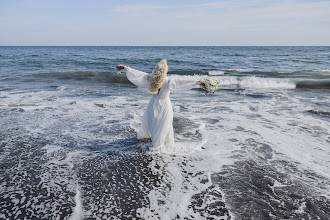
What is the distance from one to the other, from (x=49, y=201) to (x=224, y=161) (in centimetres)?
352

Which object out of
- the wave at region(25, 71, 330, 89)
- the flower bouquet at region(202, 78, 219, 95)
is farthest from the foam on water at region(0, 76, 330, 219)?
the wave at region(25, 71, 330, 89)

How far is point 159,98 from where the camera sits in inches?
217

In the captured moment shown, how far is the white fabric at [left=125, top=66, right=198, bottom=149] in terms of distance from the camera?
525 cm

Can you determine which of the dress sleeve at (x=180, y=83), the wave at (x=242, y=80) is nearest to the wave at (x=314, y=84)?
the wave at (x=242, y=80)

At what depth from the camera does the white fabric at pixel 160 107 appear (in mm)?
5254

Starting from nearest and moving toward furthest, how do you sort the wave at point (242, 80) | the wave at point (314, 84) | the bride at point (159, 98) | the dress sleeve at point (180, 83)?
the bride at point (159, 98), the dress sleeve at point (180, 83), the wave at point (314, 84), the wave at point (242, 80)

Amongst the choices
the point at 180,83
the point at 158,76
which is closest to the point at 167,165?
the point at 180,83

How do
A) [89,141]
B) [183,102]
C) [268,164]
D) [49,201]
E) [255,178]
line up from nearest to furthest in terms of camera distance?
[49,201] < [255,178] < [268,164] < [89,141] < [183,102]

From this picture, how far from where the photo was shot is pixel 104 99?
1187 cm

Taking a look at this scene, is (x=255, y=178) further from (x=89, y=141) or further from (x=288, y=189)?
(x=89, y=141)

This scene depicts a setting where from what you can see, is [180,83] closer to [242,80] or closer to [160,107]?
[160,107]

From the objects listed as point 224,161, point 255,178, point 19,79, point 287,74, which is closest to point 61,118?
point 224,161

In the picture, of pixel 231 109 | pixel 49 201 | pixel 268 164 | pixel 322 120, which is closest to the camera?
pixel 49 201

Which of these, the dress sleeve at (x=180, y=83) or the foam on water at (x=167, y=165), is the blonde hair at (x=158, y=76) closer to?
the dress sleeve at (x=180, y=83)
